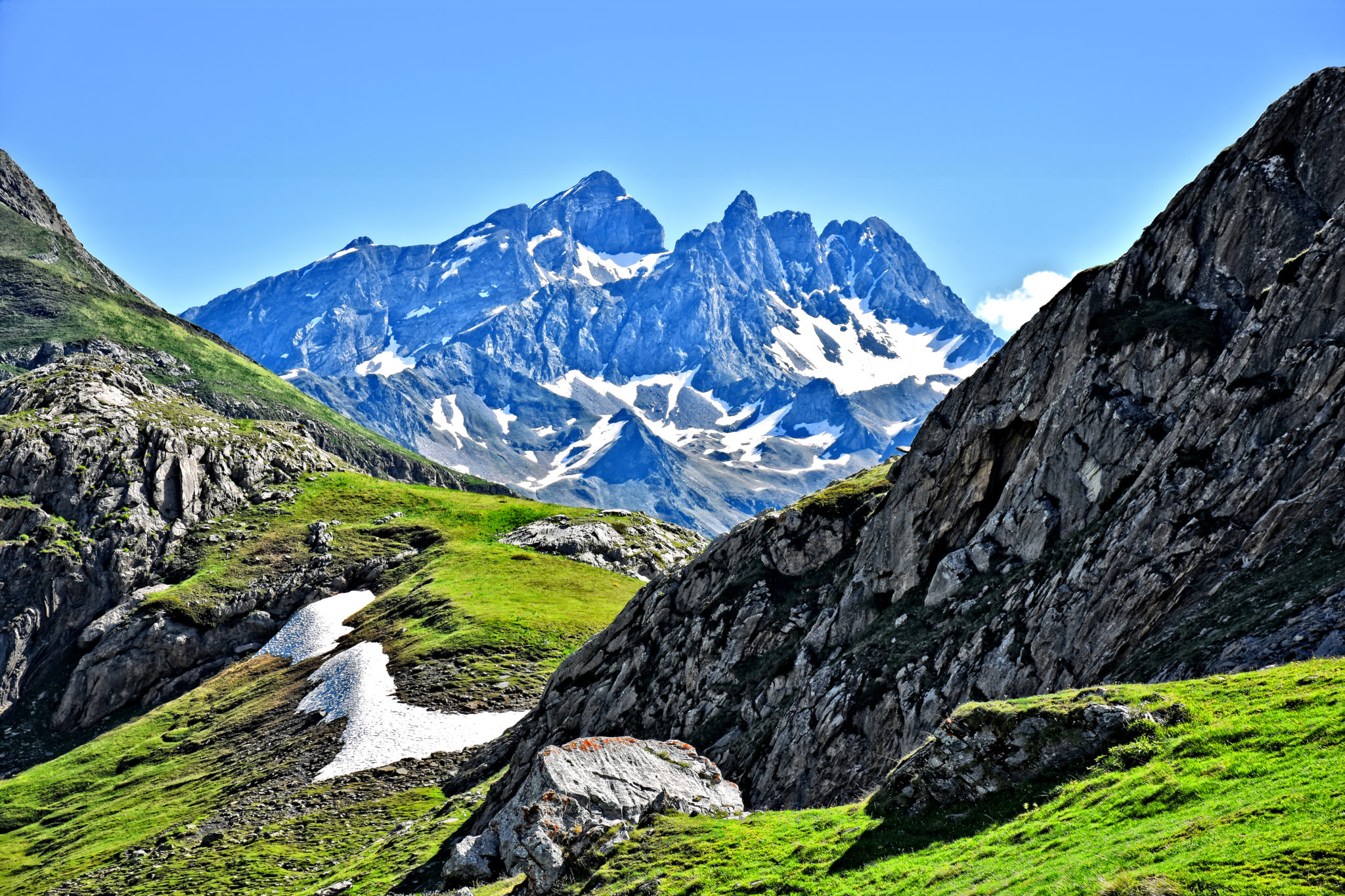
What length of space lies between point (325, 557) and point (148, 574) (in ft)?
78.2

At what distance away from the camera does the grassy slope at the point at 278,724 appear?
148ft

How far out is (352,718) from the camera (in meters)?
65.0

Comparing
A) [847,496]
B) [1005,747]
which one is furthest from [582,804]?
[847,496]

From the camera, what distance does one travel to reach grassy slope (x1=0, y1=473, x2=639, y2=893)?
45219mm

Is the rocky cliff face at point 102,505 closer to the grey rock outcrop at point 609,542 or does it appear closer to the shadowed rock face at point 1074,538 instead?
the grey rock outcrop at point 609,542

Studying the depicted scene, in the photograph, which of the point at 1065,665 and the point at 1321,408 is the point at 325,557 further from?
the point at 1321,408

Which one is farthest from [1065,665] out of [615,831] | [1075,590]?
[615,831]

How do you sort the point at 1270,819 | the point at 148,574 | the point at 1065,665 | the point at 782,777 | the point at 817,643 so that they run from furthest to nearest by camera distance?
the point at 148,574
the point at 817,643
the point at 782,777
the point at 1065,665
the point at 1270,819

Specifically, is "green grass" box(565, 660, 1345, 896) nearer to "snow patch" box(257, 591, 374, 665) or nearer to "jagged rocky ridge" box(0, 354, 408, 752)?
"snow patch" box(257, 591, 374, 665)

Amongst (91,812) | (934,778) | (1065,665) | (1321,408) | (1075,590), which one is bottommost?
(91,812)

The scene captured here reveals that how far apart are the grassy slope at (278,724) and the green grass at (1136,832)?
66.4 feet

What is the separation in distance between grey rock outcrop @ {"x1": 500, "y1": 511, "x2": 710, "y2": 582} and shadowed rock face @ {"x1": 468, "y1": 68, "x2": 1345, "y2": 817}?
2478 inches

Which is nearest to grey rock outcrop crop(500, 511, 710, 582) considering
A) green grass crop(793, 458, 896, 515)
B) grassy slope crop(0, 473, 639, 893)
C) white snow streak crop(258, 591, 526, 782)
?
grassy slope crop(0, 473, 639, 893)

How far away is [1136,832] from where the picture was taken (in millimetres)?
17422
